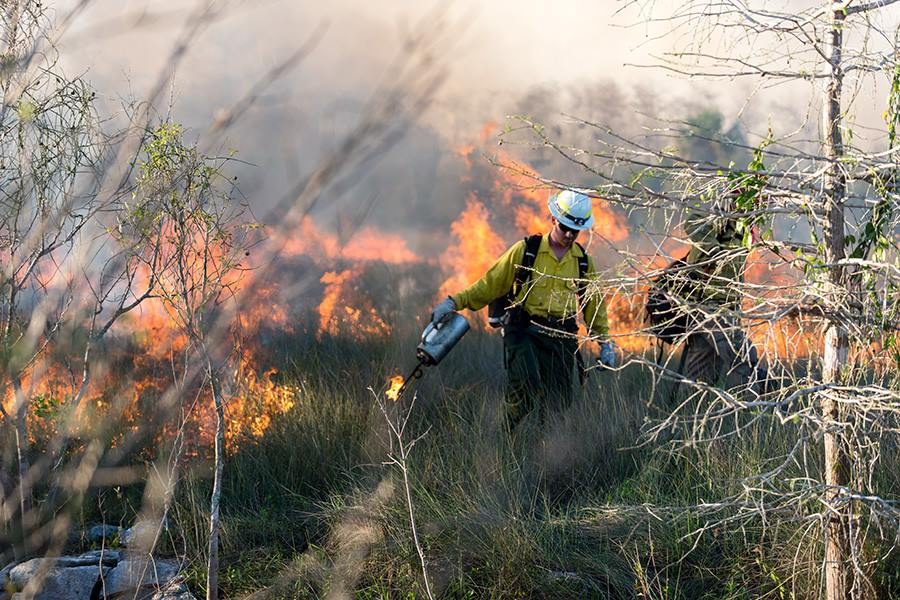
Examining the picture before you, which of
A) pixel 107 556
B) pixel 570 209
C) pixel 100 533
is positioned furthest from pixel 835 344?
pixel 100 533

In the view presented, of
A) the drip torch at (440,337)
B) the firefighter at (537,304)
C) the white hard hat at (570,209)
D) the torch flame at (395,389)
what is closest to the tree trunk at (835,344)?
the firefighter at (537,304)

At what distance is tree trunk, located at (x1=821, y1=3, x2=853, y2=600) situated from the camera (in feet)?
12.1

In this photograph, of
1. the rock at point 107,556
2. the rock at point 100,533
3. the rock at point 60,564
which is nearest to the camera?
the rock at point 60,564

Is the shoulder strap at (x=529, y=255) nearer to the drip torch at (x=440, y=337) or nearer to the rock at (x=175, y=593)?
the drip torch at (x=440, y=337)

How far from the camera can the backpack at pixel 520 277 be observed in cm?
691

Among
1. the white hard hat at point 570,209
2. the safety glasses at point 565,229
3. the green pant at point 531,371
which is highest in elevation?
the white hard hat at point 570,209

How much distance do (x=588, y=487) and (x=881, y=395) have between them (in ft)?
7.68

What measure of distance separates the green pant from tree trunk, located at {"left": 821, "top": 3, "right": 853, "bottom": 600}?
306cm

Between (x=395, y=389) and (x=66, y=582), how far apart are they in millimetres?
2930

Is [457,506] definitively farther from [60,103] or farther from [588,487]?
[60,103]

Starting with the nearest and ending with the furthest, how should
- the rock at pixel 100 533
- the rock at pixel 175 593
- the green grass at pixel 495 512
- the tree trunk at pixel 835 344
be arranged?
1. the tree trunk at pixel 835 344
2. the green grass at pixel 495 512
3. the rock at pixel 175 593
4. the rock at pixel 100 533

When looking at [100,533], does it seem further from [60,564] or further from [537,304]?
[537,304]

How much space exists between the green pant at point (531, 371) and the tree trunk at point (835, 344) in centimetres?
306

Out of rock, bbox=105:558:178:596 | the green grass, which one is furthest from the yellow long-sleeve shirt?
rock, bbox=105:558:178:596
